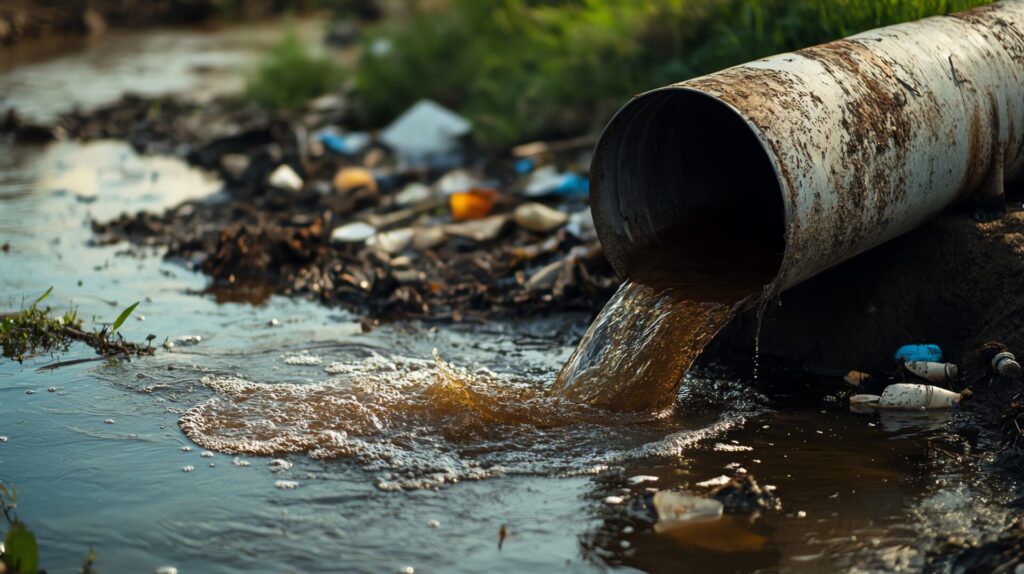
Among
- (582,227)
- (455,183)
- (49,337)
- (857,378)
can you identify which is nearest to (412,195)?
(455,183)

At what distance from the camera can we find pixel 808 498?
3.99m

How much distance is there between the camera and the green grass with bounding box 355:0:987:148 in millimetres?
7117

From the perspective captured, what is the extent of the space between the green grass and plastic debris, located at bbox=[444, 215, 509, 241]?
1824mm

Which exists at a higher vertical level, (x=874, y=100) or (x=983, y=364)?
(x=874, y=100)

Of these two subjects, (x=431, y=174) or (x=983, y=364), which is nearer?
(x=983, y=364)

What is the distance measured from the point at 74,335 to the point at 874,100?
13.4 ft

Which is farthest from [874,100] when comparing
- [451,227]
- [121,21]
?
[121,21]

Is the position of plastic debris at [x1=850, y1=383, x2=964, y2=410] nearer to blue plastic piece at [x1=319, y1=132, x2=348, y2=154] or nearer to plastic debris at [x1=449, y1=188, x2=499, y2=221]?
→ plastic debris at [x1=449, y1=188, x2=499, y2=221]

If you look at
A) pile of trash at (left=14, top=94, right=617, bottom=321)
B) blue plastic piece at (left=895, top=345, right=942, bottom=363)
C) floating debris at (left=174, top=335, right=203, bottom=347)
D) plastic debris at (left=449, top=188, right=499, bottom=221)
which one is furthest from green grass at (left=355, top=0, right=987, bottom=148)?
floating debris at (left=174, top=335, right=203, bottom=347)

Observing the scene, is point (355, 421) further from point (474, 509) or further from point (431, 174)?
point (431, 174)

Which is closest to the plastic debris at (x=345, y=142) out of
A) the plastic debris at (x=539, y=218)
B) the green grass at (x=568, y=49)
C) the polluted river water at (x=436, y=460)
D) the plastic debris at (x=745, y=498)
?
the green grass at (x=568, y=49)

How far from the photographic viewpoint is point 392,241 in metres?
7.47

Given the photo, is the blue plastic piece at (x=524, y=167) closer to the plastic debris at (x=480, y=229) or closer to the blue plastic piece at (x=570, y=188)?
the blue plastic piece at (x=570, y=188)

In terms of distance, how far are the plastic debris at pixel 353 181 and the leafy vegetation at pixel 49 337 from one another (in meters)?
3.43
